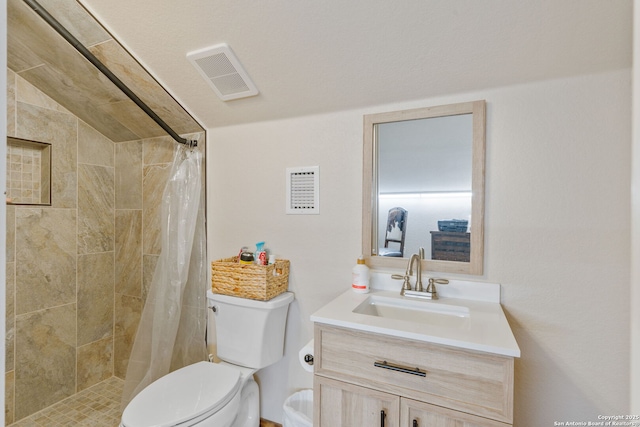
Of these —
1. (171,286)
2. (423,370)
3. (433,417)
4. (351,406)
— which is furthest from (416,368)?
(171,286)

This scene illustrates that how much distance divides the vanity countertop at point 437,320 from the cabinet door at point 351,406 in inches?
9.5

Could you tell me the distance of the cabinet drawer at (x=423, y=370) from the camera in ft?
3.15

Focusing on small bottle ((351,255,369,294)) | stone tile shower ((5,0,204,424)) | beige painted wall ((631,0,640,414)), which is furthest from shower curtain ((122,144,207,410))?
beige painted wall ((631,0,640,414))

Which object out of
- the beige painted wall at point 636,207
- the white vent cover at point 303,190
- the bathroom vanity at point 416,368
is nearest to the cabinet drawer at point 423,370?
the bathroom vanity at point 416,368

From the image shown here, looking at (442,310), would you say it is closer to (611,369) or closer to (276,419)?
(611,369)

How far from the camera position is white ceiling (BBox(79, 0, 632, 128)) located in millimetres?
1111

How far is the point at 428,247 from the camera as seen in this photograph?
1.48 meters

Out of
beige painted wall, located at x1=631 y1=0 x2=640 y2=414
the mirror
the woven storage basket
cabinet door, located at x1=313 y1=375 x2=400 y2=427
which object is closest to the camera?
beige painted wall, located at x1=631 y1=0 x2=640 y2=414

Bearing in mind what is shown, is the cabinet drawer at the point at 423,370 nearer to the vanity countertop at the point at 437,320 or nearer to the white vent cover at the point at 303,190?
the vanity countertop at the point at 437,320

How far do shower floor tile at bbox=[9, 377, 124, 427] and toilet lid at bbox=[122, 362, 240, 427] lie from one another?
80 centimetres

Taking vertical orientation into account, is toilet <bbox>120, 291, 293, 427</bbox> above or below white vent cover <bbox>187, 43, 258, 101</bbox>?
below

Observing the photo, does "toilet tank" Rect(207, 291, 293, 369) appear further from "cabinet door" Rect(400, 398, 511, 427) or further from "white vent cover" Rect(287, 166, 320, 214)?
"cabinet door" Rect(400, 398, 511, 427)

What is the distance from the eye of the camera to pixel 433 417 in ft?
3.40

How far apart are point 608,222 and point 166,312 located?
226 centimetres
